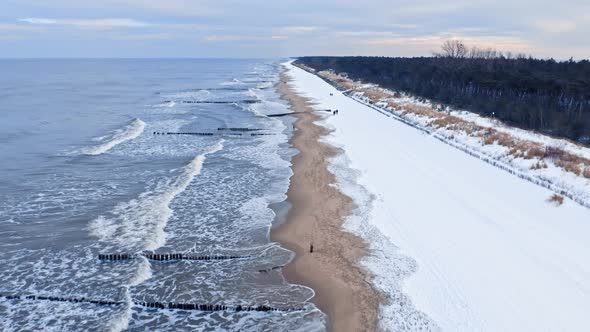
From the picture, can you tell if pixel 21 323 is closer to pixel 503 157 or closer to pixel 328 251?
pixel 328 251

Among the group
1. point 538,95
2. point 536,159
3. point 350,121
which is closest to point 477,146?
point 536,159

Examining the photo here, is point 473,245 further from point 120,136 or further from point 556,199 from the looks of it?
point 120,136

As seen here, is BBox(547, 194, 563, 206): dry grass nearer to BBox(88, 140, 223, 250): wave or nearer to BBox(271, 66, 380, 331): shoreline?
BBox(271, 66, 380, 331): shoreline

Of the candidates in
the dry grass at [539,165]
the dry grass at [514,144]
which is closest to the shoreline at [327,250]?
the dry grass at [539,165]

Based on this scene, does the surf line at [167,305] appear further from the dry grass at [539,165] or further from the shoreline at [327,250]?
the dry grass at [539,165]

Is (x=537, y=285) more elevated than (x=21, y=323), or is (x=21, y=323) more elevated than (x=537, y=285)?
(x=537, y=285)

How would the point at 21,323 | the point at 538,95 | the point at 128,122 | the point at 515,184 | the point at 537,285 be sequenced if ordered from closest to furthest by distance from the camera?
the point at 21,323, the point at 537,285, the point at 515,184, the point at 128,122, the point at 538,95
